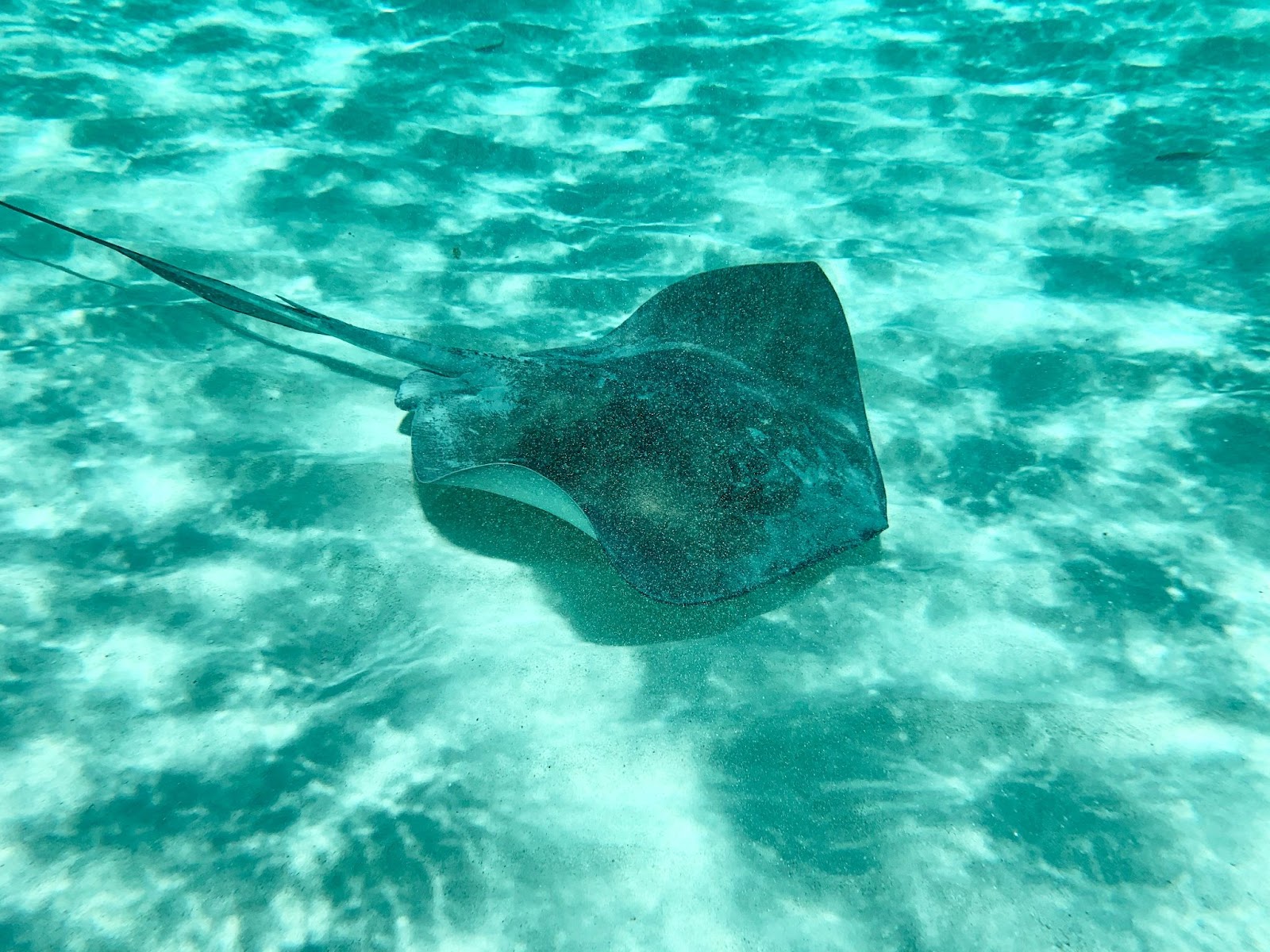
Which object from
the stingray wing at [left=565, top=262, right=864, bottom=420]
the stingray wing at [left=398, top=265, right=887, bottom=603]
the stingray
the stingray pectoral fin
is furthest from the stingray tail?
the stingray pectoral fin

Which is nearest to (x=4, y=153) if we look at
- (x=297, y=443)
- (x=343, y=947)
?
(x=297, y=443)

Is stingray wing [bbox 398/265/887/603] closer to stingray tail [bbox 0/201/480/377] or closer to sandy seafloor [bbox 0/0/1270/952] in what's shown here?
stingray tail [bbox 0/201/480/377]

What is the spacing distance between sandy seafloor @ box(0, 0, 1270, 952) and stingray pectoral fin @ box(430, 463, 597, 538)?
350 millimetres

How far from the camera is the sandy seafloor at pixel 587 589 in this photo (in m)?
2.04

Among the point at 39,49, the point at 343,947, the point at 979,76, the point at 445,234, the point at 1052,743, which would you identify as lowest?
the point at 343,947

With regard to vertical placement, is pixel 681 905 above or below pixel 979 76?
below

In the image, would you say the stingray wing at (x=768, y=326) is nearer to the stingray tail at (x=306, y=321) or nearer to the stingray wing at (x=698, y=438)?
the stingray wing at (x=698, y=438)

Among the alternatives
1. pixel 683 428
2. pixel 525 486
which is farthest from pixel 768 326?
pixel 525 486

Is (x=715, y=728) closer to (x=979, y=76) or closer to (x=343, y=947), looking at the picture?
(x=343, y=947)

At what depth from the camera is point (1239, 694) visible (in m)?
2.57

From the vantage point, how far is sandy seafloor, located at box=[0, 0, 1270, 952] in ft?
6.70

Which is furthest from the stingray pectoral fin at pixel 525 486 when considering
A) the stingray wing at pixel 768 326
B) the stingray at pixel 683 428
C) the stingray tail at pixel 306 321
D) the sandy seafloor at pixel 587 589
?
the stingray wing at pixel 768 326

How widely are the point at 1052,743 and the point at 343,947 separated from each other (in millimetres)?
2535

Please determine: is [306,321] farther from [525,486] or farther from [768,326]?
[768,326]
